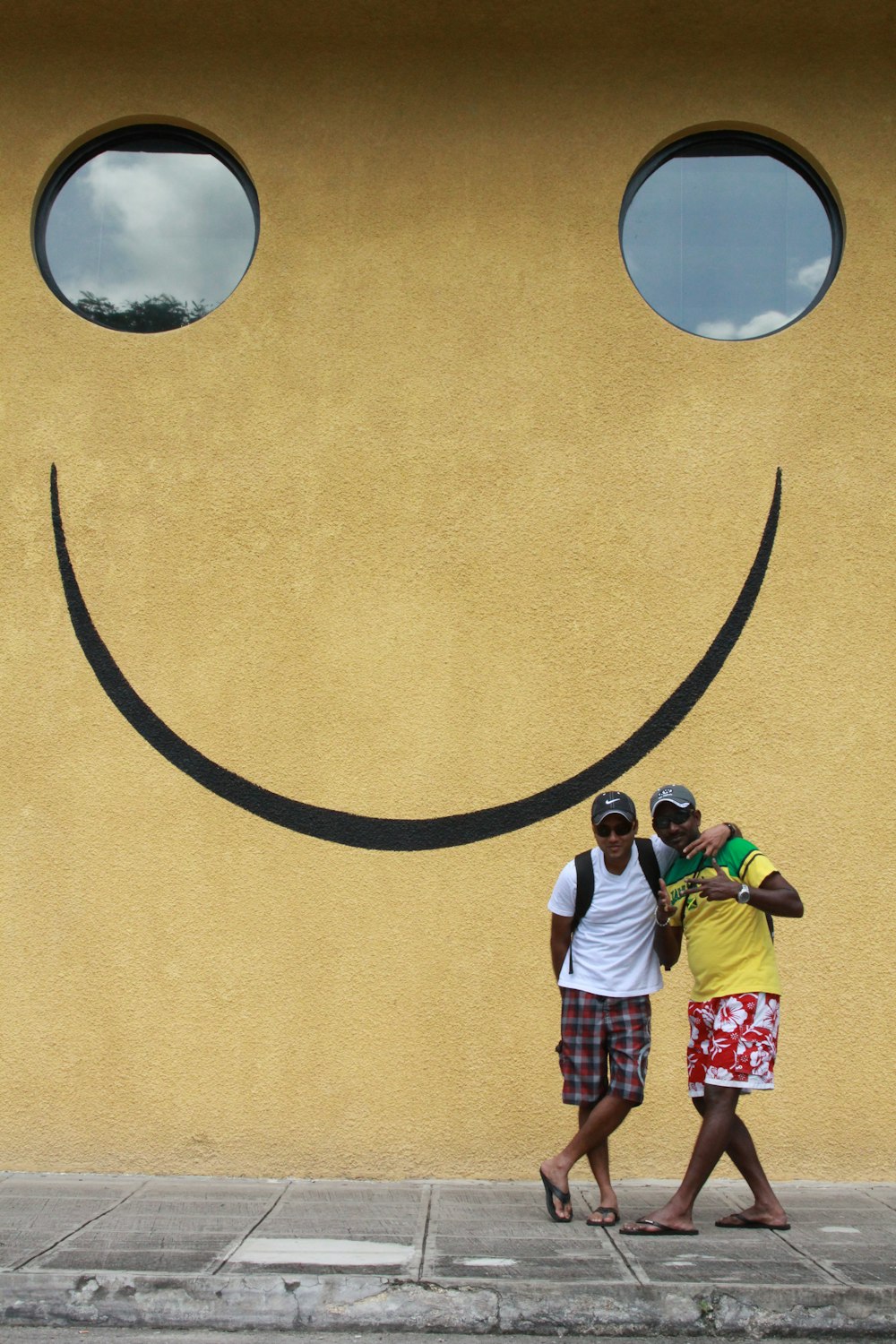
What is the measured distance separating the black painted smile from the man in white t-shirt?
29.3 inches

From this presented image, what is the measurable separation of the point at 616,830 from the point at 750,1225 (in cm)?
140

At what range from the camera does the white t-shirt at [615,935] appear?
4023mm

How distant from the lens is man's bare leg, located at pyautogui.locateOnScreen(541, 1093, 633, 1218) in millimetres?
3973

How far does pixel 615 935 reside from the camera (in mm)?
4051

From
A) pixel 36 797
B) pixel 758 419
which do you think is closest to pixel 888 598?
pixel 758 419

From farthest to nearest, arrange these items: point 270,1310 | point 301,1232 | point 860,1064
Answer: point 860,1064 → point 301,1232 → point 270,1310

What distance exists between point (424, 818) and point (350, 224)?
2580 mm

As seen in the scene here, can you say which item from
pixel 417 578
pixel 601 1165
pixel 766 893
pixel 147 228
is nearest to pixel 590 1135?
pixel 601 1165

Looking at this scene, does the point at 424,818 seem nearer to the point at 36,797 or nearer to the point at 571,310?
the point at 36,797

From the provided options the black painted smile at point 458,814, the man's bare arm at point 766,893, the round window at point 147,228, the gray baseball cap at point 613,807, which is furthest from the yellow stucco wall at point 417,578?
the man's bare arm at point 766,893

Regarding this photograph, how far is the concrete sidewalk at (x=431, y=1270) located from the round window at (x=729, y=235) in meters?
3.61

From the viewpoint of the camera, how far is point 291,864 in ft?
15.8

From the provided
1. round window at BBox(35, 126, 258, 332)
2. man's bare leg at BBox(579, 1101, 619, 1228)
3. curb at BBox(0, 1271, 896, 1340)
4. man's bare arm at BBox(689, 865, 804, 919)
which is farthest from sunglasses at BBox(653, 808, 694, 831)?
round window at BBox(35, 126, 258, 332)

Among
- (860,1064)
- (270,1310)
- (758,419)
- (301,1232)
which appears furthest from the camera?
(758,419)
